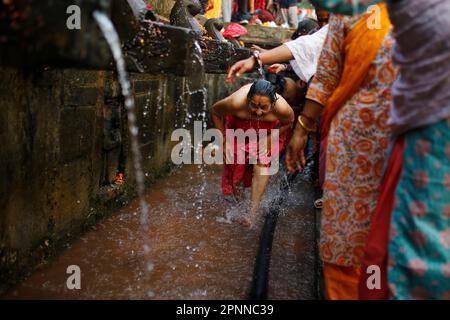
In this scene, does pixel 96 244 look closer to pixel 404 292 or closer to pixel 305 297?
pixel 305 297

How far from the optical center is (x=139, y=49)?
286 cm

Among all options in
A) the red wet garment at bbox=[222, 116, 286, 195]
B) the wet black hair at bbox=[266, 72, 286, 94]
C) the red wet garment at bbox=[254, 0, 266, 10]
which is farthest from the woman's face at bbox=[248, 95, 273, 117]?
the red wet garment at bbox=[254, 0, 266, 10]

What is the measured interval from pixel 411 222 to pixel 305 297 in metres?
1.36

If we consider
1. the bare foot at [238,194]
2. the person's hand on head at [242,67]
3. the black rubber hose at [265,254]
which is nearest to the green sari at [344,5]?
the person's hand on head at [242,67]

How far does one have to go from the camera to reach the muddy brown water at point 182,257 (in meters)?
3.24

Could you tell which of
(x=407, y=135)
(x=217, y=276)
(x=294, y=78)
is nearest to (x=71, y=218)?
(x=217, y=276)

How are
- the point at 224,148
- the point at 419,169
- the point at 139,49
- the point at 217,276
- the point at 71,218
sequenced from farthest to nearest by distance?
the point at 224,148 < the point at 71,218 < the point at 217,276 < the point at 139,49 < the point at 419,169

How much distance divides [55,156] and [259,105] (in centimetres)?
205

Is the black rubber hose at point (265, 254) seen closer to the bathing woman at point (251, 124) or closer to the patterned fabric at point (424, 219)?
the bathing woman at point (251, 124)

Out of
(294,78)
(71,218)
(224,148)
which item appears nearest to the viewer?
(71,218)

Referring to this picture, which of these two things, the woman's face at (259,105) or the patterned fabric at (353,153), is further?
the woman's face at (259,105)

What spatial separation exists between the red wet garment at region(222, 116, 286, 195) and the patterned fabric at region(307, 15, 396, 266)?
2368mm

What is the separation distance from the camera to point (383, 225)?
2.36 meters

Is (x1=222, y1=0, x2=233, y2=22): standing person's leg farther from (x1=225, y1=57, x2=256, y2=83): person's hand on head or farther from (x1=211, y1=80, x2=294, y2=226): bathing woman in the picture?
(x1=225, y1=57, x2=256, y2=83): person's hand on head
